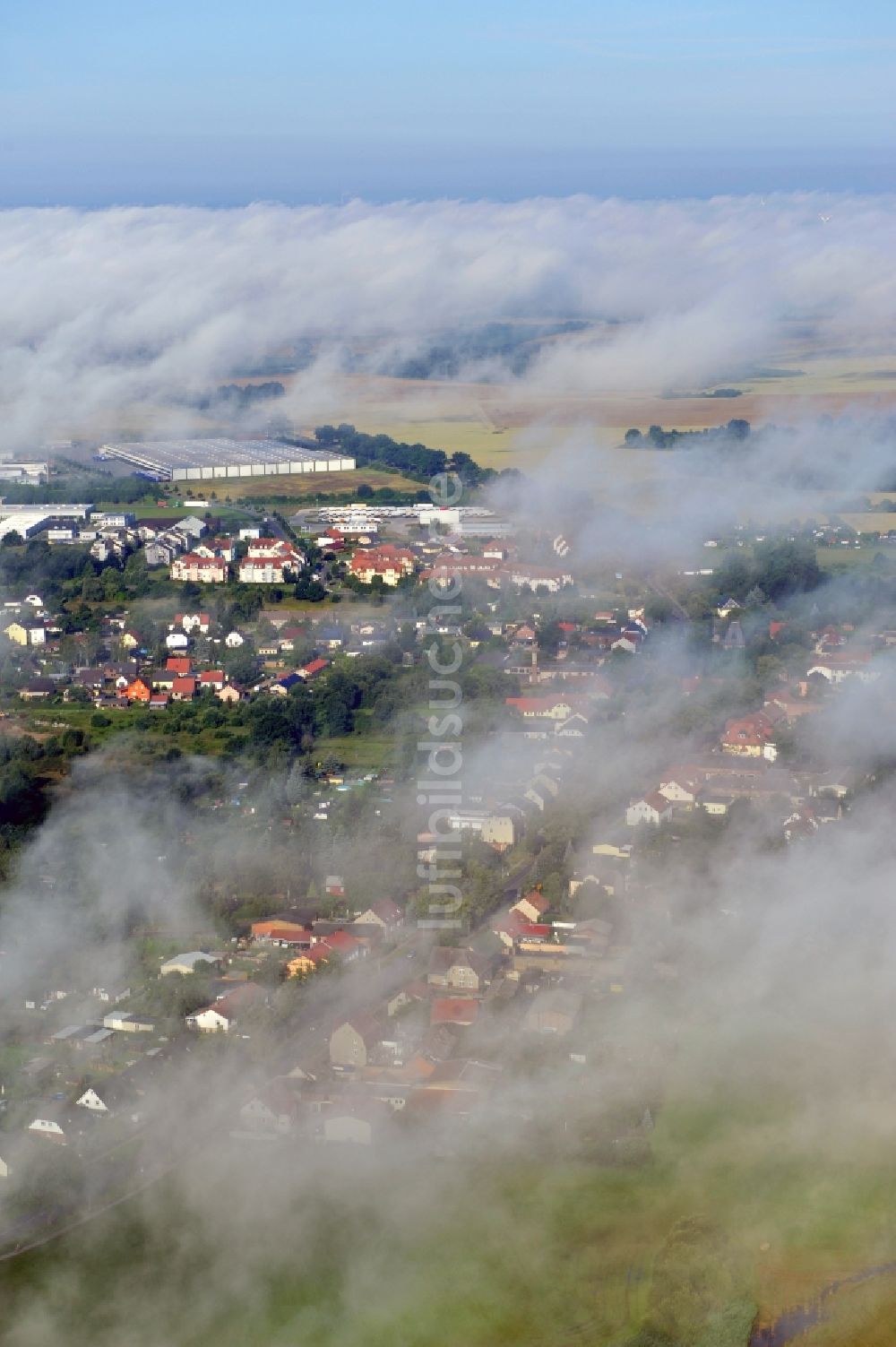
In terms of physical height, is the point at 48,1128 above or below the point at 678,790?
below

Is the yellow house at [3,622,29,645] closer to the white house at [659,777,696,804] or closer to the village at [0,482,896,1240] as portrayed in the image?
the village at [0,482,896,1240]

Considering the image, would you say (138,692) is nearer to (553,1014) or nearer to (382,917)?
(382,917)

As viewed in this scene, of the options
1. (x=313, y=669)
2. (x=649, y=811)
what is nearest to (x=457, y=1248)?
(x=649, y=811)

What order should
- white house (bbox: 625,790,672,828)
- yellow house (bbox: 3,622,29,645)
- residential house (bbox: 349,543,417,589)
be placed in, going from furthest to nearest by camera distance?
residential house (bbox: 349,543,417,589)
yellow house (bbox: 3,622,29,645)
white house (bbox: 625,790,672,828)

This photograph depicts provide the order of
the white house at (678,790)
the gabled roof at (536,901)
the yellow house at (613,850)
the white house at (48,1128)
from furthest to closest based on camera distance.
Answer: the white house at (678,790) < the yellow house at (613,850) < the gabled roof at (536,901) < the white house at (48,1128)

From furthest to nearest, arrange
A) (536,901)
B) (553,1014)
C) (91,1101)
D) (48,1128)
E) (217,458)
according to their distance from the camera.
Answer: (217,458) < (536,901) < (553,1014) < (91,1101) < (48,1128)

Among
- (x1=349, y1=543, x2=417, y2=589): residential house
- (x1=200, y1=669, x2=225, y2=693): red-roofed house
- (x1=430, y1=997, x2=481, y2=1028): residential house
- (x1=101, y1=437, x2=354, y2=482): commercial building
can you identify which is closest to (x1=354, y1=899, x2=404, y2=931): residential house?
(x1=430, y1=997, x2=481, y2=1028): residential house

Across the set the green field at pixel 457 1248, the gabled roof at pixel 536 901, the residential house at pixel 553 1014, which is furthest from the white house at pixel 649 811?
the green field at pixel 457 1248

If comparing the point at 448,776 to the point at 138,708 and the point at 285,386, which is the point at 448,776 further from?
the point at 285,386

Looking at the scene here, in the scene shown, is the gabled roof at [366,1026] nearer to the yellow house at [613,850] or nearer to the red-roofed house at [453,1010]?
the red-roofed house at [453,1010]

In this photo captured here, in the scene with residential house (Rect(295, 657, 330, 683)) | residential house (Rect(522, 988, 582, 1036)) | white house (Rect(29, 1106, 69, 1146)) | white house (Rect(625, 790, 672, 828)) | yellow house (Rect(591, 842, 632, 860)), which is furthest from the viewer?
residential house (Rect(295, 657, 330, 683))

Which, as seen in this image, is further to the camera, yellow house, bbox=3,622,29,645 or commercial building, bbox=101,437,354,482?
commercial building, bbox=101,437,354,482
